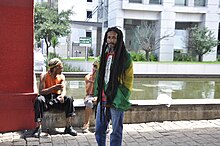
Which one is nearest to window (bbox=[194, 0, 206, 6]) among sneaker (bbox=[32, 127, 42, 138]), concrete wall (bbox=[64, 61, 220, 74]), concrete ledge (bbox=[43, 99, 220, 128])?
concrete wall (bbox=[64, 61, 220, 74])

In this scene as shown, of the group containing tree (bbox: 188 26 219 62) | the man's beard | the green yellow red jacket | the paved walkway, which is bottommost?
the paved walkway

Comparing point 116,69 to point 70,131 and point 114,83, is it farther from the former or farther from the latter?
point 70,131

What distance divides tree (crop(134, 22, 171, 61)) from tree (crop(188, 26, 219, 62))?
258cm

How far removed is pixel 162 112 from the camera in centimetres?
581

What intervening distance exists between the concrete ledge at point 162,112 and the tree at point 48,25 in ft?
59.0

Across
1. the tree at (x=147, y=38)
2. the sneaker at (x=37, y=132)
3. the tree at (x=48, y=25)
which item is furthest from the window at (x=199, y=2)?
the sneaker at (x=37, y=132)

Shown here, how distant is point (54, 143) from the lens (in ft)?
14.5

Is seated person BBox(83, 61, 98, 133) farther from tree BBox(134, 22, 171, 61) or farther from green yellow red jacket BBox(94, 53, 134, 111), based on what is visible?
tree BBox(134, 22, 171, 61)

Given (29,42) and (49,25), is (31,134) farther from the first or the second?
(49,25)

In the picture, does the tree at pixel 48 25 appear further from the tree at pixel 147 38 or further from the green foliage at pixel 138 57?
the tree at pixel 147 38

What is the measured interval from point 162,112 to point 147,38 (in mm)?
20891

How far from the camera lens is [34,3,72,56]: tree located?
2275 centimetres

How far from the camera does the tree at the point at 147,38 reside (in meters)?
25.7

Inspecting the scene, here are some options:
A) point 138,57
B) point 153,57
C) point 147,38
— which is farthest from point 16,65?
point 153,57
